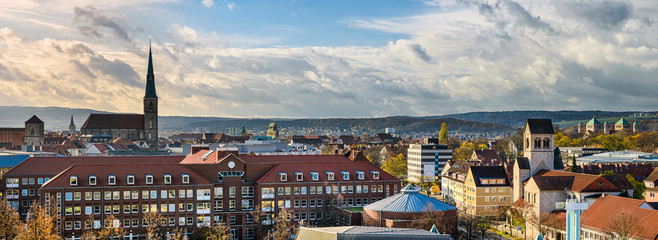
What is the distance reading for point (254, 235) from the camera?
8912 cm

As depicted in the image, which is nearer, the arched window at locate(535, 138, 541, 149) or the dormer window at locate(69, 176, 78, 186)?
the dormer window at locate(69, 176, 78, 186)

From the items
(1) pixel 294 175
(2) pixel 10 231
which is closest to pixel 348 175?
(1) pixel 294 175

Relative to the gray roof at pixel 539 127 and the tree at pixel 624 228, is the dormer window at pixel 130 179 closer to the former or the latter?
the tree at pixel 624 228

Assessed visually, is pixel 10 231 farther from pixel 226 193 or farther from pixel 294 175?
pixel 294 175

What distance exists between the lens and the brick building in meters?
84.3

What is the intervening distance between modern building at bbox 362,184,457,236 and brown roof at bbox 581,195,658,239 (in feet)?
50.2

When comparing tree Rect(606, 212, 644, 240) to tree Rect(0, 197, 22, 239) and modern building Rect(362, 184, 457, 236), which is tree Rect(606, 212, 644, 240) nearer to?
modern building Rect(362, 184, 457, 236)

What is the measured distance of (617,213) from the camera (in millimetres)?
73375

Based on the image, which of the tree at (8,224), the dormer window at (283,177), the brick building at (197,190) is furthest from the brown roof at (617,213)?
the tree at (8,224)

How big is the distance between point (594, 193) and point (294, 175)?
40196 millimetres

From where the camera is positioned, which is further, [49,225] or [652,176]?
[652,176]

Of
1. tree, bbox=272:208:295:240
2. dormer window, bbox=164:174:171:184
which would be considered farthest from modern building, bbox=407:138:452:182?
dormer window, bbox=164:174:171:184

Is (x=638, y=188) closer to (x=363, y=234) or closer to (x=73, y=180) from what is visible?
(x=363, y=234)

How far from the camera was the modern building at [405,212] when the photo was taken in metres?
79.6
